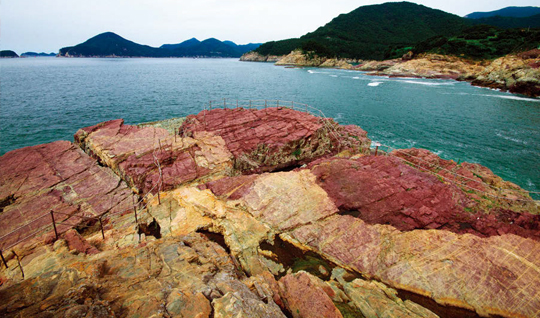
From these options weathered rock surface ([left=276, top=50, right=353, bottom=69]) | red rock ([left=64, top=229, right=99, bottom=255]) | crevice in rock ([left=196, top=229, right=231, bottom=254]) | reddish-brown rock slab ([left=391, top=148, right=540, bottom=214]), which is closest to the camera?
red rock ([left=64, top=229, right=99, bottom=255])

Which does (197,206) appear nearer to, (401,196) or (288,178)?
(288,178)

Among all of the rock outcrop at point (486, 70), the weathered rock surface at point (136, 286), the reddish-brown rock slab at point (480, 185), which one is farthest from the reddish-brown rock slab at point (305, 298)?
the rock outcrop at point (486, 70)

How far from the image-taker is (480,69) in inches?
3846

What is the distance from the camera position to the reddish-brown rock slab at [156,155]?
18672mm

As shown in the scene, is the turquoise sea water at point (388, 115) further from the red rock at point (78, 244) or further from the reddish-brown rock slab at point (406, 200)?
the red rock at point (78, 244)

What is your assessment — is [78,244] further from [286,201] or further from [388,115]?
[388,115]

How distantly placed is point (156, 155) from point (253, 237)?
12362 millimetres

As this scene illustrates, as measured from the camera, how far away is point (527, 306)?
8.99 metres

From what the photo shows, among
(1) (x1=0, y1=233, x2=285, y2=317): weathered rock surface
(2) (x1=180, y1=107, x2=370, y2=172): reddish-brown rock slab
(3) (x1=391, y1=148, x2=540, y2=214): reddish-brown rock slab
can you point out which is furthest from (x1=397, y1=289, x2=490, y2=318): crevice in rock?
(2) (x1=180, y1=107, x2=370, y2=172): reddish-brown rock slab

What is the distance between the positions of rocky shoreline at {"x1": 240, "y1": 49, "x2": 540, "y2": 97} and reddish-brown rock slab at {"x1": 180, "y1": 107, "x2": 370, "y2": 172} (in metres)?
73.5

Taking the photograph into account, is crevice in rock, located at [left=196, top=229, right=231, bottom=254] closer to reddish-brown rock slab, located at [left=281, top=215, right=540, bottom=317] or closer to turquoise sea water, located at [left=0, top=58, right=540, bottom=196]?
reddish-brown rock slab, located at [left=281, top=215, right=540, bottom=317]

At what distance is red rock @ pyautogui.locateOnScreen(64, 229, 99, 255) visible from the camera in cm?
1122

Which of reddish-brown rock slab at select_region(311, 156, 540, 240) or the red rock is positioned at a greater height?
reddish-brown rock slab at select_region(311, 156, 540, 240)

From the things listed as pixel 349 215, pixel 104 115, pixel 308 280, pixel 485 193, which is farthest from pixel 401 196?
pixel 104 115
